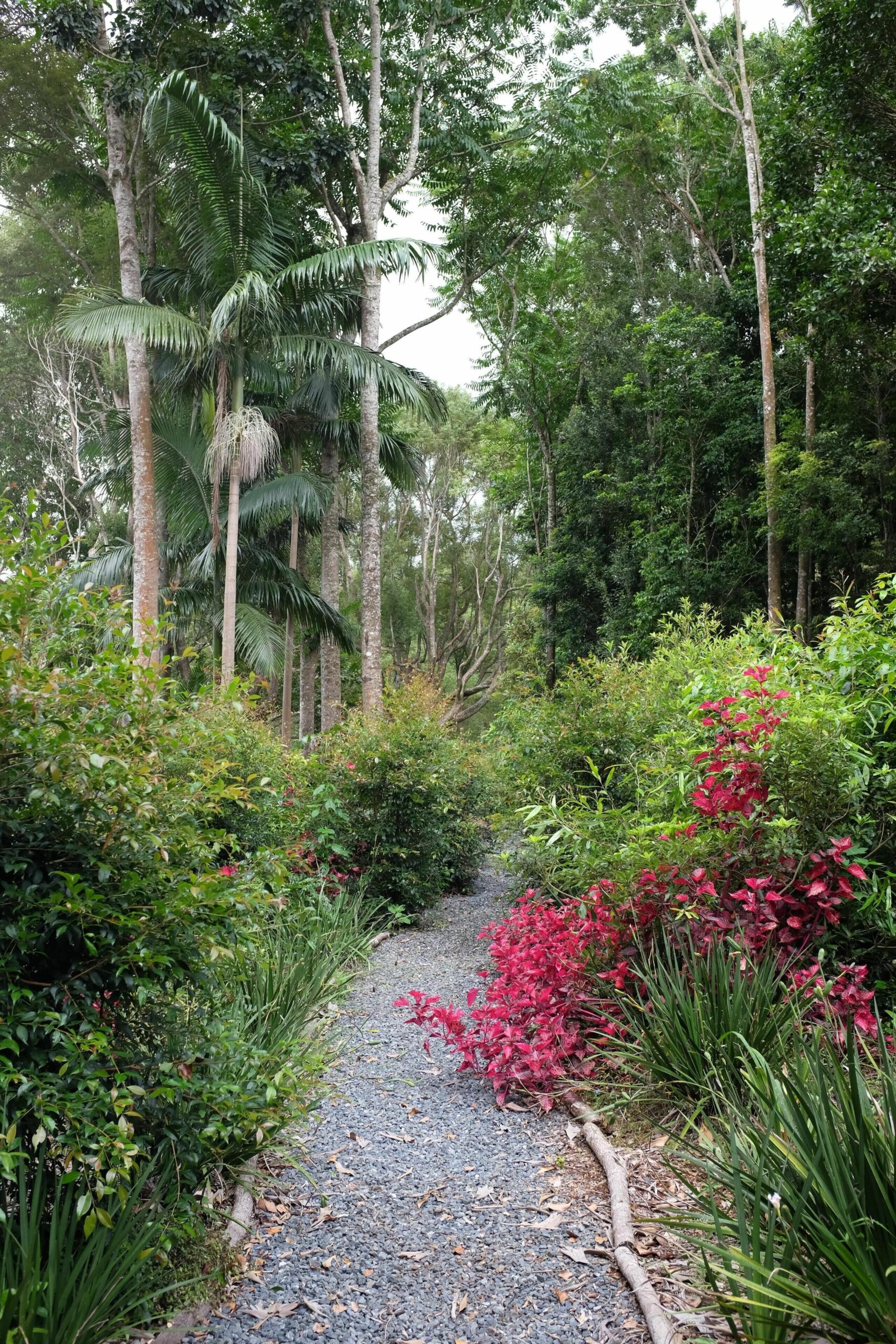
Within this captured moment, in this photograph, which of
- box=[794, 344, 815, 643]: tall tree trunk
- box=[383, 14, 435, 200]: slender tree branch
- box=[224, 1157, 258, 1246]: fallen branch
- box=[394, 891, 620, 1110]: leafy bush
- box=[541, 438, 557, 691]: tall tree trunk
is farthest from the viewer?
box=[541, 438, 557, 691]: tall tree trunk

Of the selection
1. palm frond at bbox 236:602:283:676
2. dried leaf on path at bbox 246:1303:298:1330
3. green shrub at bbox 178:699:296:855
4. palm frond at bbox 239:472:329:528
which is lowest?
dried leaf on path at bbox 246:1303:298:1330

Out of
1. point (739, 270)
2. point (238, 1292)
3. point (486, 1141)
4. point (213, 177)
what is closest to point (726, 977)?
point (486, 1141)

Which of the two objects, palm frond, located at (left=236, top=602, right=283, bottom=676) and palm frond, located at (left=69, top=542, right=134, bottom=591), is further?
palm frond, located at (left=69, top=542, right=134, bottom=591)

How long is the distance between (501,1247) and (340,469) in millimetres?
15689

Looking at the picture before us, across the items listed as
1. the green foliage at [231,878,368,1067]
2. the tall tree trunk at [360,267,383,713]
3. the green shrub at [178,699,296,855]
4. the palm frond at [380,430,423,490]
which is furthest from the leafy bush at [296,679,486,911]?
the palm frond at [380,430,423,490]

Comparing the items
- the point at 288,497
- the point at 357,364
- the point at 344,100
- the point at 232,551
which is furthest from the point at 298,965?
the point at 344,100

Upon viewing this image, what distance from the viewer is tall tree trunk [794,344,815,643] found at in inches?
508

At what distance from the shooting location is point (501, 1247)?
2.43 metres

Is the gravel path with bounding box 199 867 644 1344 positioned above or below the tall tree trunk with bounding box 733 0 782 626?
below

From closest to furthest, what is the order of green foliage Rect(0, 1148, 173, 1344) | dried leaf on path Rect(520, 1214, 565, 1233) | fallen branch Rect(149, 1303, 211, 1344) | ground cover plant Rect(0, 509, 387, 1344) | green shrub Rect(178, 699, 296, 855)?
1. green foliage Rect(0, 1148, 173, 1344)
2. ground cover plant Rect(0, 509, 387, 1344)
3. fallen branch Rect(149, 1303, 211, 1344)
4. dried leaf on path Rect(520, 1214, 565, 1233)
5. green shrub Rect(178, 699, 296, 855)

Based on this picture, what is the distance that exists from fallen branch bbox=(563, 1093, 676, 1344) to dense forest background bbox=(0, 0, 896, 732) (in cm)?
571

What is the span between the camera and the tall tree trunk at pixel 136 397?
10.8m

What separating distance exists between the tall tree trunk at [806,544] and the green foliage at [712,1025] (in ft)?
36.2

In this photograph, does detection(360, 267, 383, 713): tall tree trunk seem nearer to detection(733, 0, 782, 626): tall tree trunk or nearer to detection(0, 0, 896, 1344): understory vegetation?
detection(0, 0, 896, 1344): understory vegetation
